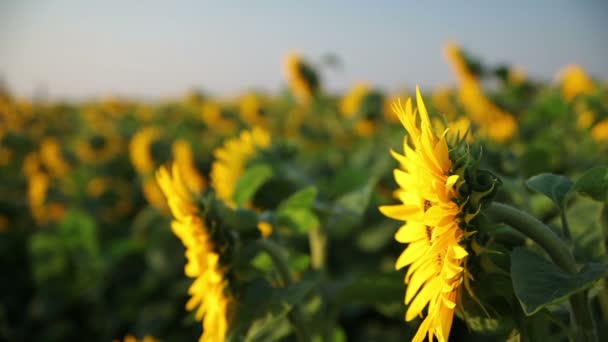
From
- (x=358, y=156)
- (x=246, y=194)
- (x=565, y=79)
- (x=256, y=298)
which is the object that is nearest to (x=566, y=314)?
(x=256, y=298)

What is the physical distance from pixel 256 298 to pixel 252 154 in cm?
81

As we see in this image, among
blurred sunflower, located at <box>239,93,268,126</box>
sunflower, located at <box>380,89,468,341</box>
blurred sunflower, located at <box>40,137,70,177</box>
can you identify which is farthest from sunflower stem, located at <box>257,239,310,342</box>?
blurred sunflower, located at <box>40,137,70,177</box>

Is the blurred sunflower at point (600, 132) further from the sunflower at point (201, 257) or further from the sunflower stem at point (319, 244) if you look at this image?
the sunflower at point (201, 257)

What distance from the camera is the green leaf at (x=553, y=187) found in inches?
30.1

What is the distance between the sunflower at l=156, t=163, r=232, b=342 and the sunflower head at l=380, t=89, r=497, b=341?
0.38 m

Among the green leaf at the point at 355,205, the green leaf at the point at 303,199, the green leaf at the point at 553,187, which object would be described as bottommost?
the green leaf at the point at 355,205

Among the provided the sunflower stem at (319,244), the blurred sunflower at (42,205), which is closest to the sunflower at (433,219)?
the sunflower stem at (319,244)

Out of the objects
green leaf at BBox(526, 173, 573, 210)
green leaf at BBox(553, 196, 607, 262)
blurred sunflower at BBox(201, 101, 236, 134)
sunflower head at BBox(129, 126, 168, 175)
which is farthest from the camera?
blurred sunflower at BBox(201, 101, 236, 134)

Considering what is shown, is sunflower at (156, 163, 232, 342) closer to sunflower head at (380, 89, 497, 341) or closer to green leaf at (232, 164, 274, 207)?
green leaf at (232, 164, 274, 207)

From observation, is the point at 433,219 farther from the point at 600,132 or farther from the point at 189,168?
the point at 189,168

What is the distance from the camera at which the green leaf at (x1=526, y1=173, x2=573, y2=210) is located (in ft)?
2.51

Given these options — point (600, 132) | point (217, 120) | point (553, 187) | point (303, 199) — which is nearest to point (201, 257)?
point (303, 199)

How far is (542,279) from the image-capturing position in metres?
0.68

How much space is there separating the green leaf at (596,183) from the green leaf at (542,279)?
3.8 inches
